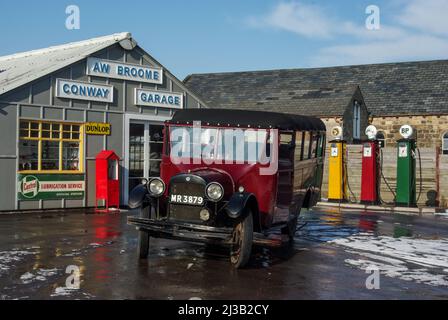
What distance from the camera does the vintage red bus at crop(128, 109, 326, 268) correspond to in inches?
310

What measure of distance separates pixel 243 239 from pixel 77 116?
30.8 ft

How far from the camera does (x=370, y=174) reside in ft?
60.8

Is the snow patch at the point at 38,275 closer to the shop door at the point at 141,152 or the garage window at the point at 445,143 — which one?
the shop door at the point at 141,152

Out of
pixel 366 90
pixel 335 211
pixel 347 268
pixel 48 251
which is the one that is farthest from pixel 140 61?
pixel 366 90

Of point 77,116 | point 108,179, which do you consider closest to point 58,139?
point 77,116

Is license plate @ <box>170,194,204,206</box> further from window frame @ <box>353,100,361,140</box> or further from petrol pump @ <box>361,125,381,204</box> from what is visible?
window frame @ <box>353,100,361,140</box>

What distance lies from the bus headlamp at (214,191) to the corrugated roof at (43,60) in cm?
841

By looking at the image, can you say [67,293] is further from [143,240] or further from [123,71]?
[123,71]

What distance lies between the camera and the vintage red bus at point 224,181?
7.87 meters

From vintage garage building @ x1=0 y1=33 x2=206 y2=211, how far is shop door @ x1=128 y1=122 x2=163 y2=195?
32mm

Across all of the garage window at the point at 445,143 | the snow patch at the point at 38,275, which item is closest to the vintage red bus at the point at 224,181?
the snow patch at the point at 38,275

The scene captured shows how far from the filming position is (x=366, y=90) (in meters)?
33.2

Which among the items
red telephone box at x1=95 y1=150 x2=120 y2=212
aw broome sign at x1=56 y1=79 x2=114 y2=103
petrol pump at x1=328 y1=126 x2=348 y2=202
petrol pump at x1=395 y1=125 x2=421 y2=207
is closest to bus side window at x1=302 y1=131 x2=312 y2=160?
red telephone box at x1=95 y1=150 x2=120 y2=212

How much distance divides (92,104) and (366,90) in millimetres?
21502
